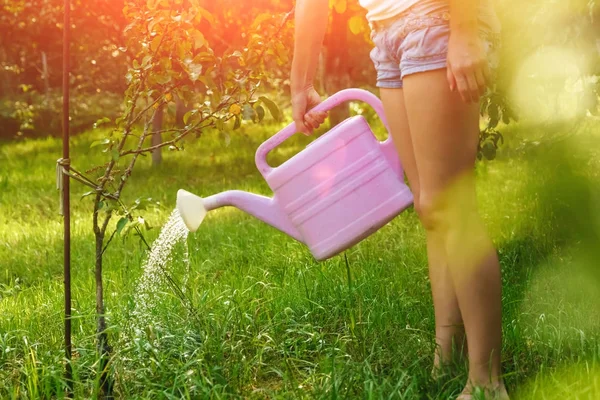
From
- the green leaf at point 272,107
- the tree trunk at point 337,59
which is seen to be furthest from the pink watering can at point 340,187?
the tree trunk at point 337,59

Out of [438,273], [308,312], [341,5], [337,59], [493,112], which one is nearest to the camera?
[438,273]

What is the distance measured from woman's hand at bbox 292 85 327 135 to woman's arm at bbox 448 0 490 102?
0.52 m

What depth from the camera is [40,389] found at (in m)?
2.35

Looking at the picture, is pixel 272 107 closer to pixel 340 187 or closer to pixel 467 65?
pixel 340 187

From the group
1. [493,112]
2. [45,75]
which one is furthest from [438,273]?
[45,75]

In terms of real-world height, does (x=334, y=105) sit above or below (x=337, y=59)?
above

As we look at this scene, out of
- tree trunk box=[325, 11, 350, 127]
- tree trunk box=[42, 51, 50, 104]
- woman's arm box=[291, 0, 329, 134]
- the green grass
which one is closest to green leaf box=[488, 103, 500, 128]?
the green grass

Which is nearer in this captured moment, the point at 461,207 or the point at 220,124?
the point at 461,207

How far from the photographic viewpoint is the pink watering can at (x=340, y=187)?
2287mm

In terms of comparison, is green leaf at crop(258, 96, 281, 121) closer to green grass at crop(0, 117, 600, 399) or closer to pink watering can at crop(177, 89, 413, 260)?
pink watering can at crop(177, 89, 413, 260)

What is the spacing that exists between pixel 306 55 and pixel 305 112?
0.50 feet

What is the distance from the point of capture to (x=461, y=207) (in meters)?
2.00

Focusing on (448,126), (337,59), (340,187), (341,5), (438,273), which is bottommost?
(337,59)

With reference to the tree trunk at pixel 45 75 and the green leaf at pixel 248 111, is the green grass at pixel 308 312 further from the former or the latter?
the tree trunk at pixel 45 75
